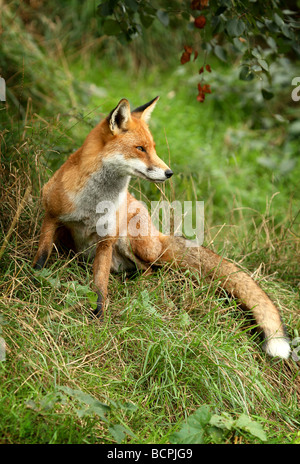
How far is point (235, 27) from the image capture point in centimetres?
426

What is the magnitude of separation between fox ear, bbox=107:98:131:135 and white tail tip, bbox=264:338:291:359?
2045 millimetres

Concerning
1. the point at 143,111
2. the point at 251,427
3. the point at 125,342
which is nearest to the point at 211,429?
the point at 251,427

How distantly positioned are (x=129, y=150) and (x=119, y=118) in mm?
278

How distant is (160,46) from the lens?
34.2ft

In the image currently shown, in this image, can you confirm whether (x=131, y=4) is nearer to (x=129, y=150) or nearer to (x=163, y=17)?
(x=163, y=17)

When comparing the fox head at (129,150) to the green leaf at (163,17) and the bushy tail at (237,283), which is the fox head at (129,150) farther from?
the green leaf at (163,17)

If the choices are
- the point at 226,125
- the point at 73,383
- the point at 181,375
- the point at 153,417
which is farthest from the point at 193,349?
the point at 226,125

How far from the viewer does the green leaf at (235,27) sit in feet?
13.9

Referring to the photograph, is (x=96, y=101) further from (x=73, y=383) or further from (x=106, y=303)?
(x=73, y=383)

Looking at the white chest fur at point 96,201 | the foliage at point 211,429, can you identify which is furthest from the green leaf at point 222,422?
the white chest fur at point 96,201

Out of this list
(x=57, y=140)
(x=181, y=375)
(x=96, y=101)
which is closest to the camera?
(x=181, y=375)

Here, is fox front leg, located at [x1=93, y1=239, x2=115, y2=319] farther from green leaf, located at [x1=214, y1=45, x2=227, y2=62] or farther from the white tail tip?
green leaf, located at [x1=214, y1=45, x2=227, y2=62]

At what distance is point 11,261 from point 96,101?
5197 mm

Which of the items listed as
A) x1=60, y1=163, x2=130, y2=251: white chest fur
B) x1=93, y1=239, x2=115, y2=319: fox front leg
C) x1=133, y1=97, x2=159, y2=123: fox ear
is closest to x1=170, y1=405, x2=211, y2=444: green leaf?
x1=93, y1=239, x2=115, y2=319: fox front leg
